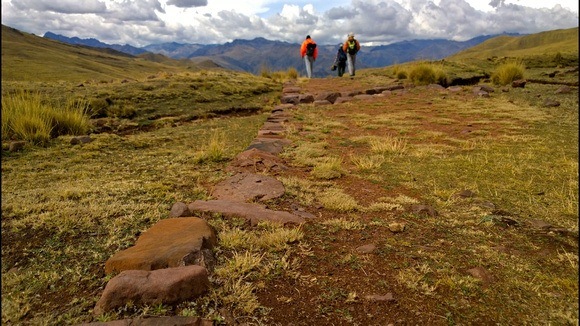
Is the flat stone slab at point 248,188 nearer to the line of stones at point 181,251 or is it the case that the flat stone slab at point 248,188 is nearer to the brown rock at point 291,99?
the line of stones at point 181,251

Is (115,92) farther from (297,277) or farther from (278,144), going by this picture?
(297,277)

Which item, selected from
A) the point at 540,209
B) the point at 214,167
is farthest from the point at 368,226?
the point at 214,167

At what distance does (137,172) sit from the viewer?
5465mm

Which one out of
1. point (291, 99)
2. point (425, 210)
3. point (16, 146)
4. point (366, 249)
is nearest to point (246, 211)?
point (366, 249)

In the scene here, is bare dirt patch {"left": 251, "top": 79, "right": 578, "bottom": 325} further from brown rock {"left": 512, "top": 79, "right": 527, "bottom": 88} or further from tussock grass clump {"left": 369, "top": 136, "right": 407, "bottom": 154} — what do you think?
brown rock {"left": 512, "top": 79, "right": 527, "bottom": 88}

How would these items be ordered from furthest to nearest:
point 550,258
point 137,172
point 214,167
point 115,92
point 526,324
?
point 115,92, point 214,167, point 137,172, point 550,258, point 526,324

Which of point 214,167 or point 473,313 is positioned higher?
point 214,167

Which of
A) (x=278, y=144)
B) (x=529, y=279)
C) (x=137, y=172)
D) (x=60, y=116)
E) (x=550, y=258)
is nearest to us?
(x=529, y=279)

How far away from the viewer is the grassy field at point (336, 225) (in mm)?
2578

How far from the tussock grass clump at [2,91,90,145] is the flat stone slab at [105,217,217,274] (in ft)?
16.8

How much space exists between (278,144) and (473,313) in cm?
520

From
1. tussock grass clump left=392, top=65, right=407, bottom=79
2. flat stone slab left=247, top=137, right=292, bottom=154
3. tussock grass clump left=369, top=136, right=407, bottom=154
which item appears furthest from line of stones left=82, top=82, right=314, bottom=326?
tussock grass clump left=392, top=65, right=407, bottom=79

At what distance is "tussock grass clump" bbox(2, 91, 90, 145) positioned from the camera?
6973mm

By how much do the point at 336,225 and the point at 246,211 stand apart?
0.96 metres
